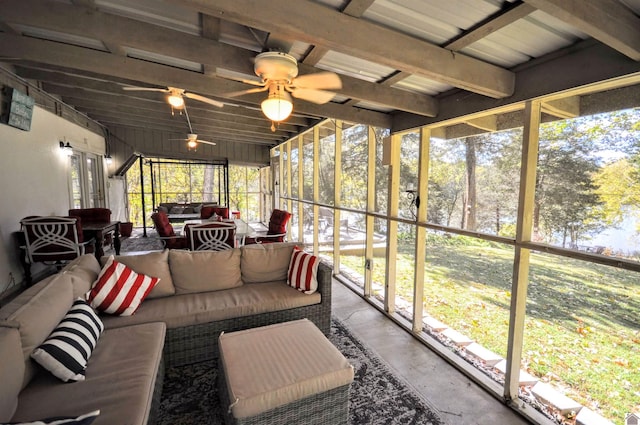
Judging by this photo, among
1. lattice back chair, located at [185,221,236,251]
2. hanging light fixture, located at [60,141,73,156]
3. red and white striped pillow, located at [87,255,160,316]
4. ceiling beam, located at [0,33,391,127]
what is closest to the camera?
red and white striped pillow, located at [87,255,160,316]

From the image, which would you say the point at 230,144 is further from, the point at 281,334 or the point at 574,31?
the point at 574,31

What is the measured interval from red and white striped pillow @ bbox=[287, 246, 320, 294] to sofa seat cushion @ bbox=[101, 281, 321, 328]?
6 centimetres

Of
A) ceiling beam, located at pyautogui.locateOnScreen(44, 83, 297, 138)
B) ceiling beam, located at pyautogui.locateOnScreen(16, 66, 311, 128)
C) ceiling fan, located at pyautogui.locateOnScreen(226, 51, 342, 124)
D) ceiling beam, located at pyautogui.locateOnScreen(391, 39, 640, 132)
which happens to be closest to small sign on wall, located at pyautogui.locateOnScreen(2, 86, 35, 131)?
ceiling beam, located at pyautogui.locateOnScreen(16, 66, 311, 128)

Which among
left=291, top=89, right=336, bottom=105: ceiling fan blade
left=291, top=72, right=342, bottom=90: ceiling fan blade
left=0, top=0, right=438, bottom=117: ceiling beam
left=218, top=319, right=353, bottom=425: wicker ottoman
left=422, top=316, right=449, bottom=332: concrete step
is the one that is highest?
left=0, top=0, right=438, bottom=117: ceiling beam

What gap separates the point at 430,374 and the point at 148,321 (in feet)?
7.55

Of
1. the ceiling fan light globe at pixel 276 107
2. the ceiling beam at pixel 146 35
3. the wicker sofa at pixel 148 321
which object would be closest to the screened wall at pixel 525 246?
the ceiling beam at pixel 146 35

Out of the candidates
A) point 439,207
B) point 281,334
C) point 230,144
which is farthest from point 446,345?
point 230,144

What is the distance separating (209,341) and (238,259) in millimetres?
814

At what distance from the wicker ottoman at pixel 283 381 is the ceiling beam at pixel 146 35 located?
2.07m

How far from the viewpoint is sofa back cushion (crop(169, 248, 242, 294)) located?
2.76 meters

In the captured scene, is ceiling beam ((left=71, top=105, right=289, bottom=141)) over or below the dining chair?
over

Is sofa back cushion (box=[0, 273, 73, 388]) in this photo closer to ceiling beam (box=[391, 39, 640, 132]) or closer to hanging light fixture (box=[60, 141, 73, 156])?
ceiling beam (box=[391, 39, 640, 132])

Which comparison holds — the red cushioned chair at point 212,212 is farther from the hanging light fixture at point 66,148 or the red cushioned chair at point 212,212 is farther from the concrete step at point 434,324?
the concrete step at point 434,324

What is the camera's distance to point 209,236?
12.7 ft
